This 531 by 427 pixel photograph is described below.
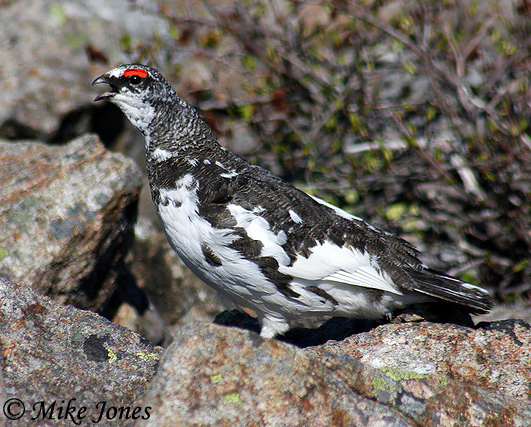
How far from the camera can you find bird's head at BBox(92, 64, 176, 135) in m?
4.38

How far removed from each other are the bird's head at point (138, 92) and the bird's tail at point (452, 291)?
2453 millimetres

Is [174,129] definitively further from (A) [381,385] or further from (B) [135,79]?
(A) [381,385]

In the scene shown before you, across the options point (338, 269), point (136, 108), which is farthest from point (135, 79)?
point (338, 269)

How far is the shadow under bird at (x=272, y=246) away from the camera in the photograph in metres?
3.90

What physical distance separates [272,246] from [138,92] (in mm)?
1708

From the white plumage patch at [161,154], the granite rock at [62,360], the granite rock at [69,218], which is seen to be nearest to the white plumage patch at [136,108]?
the white plumage patch at [161,154]

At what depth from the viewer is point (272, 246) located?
394 cm

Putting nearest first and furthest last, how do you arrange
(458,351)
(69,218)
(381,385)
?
1. (381,385)
2. (458,351)
3. (69,218)

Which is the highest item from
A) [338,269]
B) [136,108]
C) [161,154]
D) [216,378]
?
[136,108]

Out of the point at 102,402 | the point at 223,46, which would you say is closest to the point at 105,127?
the point at 223,46

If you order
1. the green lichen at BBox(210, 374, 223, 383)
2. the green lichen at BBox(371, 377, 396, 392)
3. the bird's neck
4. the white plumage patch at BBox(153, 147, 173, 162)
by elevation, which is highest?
the bird's neck

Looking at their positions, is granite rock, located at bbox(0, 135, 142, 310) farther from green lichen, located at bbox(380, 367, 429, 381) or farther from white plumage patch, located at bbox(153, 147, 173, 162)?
green lichen, located at bbox(380, 367, 429, 381)

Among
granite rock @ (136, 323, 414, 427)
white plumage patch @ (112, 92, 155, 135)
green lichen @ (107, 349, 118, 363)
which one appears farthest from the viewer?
white plumage patch @ (112, 92, 155, 135)

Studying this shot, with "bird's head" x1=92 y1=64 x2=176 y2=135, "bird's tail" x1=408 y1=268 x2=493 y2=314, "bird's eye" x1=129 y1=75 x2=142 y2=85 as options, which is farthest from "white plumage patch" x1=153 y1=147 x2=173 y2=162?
"bird's tail" x1=408 y1=268 x2=493 y2=314
